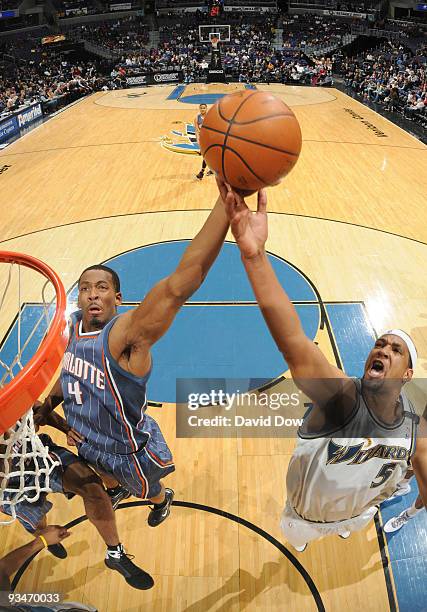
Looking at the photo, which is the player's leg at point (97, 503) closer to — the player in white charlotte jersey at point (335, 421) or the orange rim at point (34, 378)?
the orange rim at point (34, 378)

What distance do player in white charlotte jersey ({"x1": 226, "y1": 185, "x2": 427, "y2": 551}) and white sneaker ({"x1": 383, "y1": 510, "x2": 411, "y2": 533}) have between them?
84cm

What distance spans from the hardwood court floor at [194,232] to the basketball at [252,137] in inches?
112

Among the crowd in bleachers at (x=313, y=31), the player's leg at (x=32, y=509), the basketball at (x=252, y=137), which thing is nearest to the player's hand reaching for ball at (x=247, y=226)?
the basketball at (x=252, y=137)

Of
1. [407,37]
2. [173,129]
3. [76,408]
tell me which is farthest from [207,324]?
[407,37]

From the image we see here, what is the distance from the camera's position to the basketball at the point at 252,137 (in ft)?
6.43

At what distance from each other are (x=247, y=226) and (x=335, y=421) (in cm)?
98

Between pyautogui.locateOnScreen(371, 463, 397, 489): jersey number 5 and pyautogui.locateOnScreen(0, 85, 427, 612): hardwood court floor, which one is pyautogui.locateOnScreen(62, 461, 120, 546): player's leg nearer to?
pyautogui.locateOnScreen(0, 85, 427, 612): hardwood court floor

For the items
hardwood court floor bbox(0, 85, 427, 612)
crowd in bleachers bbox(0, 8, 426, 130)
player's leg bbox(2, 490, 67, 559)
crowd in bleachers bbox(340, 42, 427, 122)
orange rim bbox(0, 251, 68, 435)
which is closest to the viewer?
orange rim bbox(0, 251, 68, 435)

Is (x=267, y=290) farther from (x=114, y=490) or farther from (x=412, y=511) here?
(x=412, y=511)

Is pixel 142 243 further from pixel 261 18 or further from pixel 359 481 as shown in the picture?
pixel 261 18

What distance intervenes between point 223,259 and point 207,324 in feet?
5.76

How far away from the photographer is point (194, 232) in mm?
7953

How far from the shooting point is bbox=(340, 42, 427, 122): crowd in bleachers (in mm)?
16641

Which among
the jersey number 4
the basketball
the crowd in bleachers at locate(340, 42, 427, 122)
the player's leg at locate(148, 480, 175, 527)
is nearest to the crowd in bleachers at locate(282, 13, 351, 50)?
the crowd in bleachers at locate(340, 42, 427, 122)
